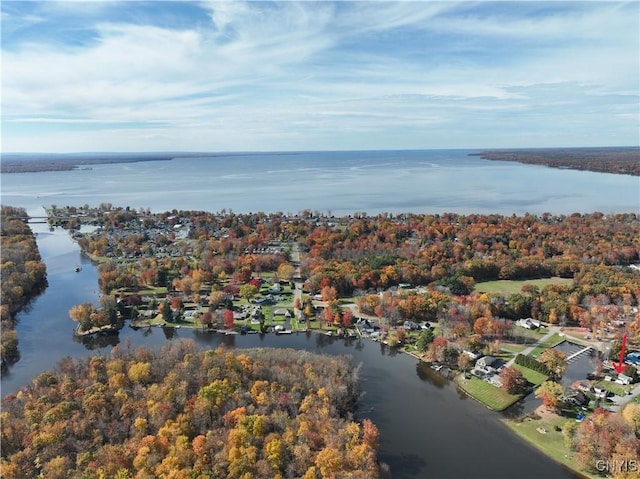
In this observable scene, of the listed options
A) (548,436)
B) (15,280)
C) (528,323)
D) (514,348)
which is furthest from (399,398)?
(15,280)

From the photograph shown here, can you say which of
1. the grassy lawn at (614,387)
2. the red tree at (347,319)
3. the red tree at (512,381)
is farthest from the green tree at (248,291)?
the grassy lawn at (614,387)

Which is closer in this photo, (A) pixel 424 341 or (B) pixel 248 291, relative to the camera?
(A) pixel 424 341

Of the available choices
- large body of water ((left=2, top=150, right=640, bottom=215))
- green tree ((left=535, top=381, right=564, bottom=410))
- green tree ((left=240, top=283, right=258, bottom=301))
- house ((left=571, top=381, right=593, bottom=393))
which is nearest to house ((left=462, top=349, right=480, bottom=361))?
green tree ((left=535, top=381, right=564, bottom=410))

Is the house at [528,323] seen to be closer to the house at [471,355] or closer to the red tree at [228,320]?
the house at [471,355]

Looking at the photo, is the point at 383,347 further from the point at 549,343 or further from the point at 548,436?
the point at 548,436

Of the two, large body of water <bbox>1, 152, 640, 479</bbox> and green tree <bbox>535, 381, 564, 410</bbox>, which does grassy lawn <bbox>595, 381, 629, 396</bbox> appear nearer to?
green tree <bbox>535, 381, 564, 410</bbox>

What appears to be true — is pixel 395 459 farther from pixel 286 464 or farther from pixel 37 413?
pixel 37 413

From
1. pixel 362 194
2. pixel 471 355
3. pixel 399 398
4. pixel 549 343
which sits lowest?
pixel 399 398
